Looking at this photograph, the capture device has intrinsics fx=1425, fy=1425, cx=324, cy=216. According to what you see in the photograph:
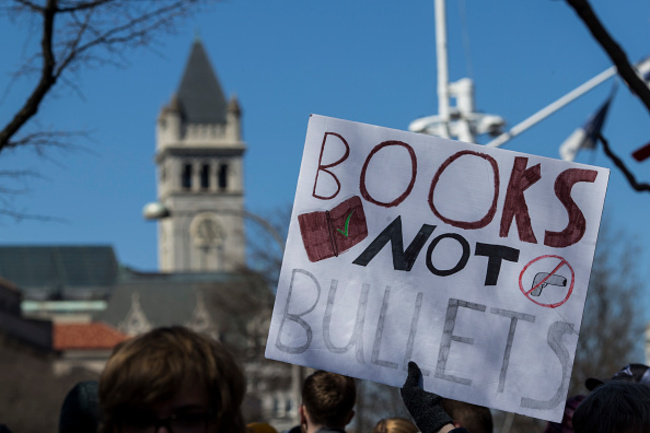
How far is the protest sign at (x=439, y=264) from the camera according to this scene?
4527 millimetres

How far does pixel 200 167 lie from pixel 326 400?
504 feet

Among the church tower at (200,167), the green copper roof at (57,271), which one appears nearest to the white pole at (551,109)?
the church tower at (200,167)

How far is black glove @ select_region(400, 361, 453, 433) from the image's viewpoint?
4098 mm

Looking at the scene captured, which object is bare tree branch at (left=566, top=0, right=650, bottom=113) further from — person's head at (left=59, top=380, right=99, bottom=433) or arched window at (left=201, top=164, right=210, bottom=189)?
arched window at (left=201, top=164, right=210, bottom=189)

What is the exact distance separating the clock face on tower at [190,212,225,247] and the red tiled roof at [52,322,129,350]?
38614 millimetres

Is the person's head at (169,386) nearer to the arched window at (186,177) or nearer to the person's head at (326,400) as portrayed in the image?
the person's head at (326,400)

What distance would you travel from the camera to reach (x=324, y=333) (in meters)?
4.58

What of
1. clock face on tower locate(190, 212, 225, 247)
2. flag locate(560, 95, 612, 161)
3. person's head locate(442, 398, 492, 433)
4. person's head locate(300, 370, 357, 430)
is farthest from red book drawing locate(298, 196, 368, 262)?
clock face on tower locate(190, 212, 225, 247)

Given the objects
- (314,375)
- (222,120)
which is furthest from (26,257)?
(314,375)

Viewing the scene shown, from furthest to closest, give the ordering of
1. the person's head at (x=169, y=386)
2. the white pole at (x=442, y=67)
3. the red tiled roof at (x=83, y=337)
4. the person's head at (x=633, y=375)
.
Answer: the red tiled roof at (x=83, y=337) < the white pole at (x=442, y=67) < the person's head at (x=633, y=375) < the person's head at (x=169, y=386)

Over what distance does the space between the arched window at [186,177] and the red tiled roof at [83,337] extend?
41.1 m

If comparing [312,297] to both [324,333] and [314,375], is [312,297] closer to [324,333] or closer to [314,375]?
Result: [324,333]

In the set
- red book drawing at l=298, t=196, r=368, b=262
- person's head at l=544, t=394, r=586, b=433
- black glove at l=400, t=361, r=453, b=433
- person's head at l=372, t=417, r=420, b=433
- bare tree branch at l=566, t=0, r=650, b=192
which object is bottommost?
person's head at l=372, t=417, r=420, b=433

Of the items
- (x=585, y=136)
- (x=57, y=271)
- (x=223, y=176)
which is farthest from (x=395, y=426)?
(x=57, y=271)
